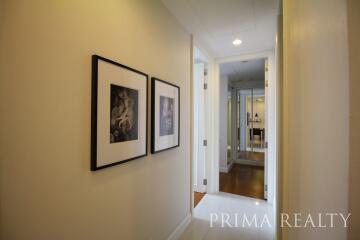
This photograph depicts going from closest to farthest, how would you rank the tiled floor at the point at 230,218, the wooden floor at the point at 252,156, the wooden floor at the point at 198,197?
the tiled floor at the point at 230,218 → the wooden floor at the point at 198,197 → the wooden floor at the point at 252,156

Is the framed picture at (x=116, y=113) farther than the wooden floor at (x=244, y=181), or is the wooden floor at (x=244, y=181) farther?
the wooden floor at (x=244, y=181)

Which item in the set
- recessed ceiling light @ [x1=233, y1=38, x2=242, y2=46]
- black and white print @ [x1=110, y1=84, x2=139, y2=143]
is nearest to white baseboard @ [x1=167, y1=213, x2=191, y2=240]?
black and white print @ [x1=110, y1=84, x2=139, y2=143]

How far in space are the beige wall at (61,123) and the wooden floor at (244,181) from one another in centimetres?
245

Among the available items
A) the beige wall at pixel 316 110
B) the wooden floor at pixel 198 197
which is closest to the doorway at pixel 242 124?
the wooden floor at pixel 198 197

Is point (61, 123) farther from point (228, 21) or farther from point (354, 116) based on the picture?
point (228, 21)

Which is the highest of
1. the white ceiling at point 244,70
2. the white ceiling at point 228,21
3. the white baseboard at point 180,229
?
the white ceiling at point 244,70

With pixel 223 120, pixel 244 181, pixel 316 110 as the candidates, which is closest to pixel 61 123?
pixel 316 110

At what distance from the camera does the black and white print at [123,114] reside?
3.97 ft

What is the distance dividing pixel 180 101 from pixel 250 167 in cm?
396

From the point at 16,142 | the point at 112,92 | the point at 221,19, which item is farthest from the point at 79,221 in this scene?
the point at 221,19

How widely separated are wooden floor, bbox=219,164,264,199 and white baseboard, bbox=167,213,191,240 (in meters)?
1.41

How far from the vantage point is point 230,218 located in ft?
8.30

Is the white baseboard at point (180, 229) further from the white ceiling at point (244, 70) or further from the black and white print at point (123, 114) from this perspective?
the white ceiling at point (244, 70)

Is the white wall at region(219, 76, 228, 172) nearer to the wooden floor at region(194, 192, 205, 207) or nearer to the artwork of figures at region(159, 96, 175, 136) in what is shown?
the wooden floor at region(194, 192, 205, 207)
